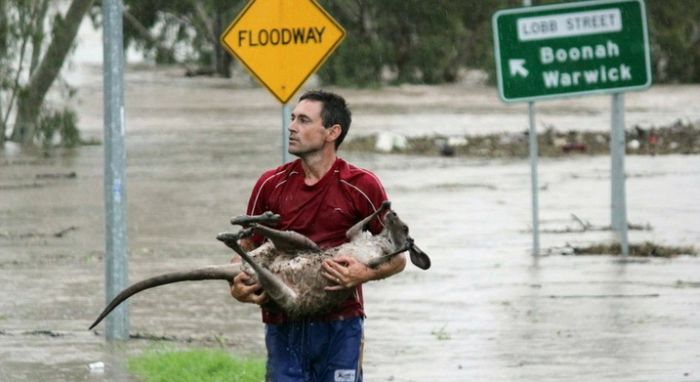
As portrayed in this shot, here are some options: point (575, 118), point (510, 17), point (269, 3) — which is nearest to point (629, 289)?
point (510, 17)

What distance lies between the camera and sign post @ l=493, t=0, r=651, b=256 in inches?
682

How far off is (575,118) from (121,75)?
3128 centimetres

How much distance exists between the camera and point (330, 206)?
6.88 meters

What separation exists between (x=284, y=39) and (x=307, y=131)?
4.62m

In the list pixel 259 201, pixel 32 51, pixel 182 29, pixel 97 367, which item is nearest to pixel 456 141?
pixel 32 51

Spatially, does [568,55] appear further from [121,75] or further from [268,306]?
[268,306]

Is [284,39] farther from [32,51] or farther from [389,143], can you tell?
[32,51]

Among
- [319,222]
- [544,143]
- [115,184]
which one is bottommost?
[544,143]

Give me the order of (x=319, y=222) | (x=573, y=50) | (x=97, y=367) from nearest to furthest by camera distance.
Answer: (x=319, y=222), (x=97, y=367), (x=573, y=50)

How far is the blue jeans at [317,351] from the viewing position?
6.86m

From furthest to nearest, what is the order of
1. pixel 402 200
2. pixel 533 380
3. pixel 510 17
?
pixel 402 200 < pixel 510 17 < pixel 533 380

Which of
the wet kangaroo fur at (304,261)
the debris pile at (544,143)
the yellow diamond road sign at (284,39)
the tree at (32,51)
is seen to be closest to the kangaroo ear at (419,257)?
the wet kangaroo fur at (304,261)

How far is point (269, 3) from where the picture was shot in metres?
11.5

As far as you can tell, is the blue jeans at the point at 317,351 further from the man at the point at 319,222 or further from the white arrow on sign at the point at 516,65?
the white arrow on sign at the point at 516,65
